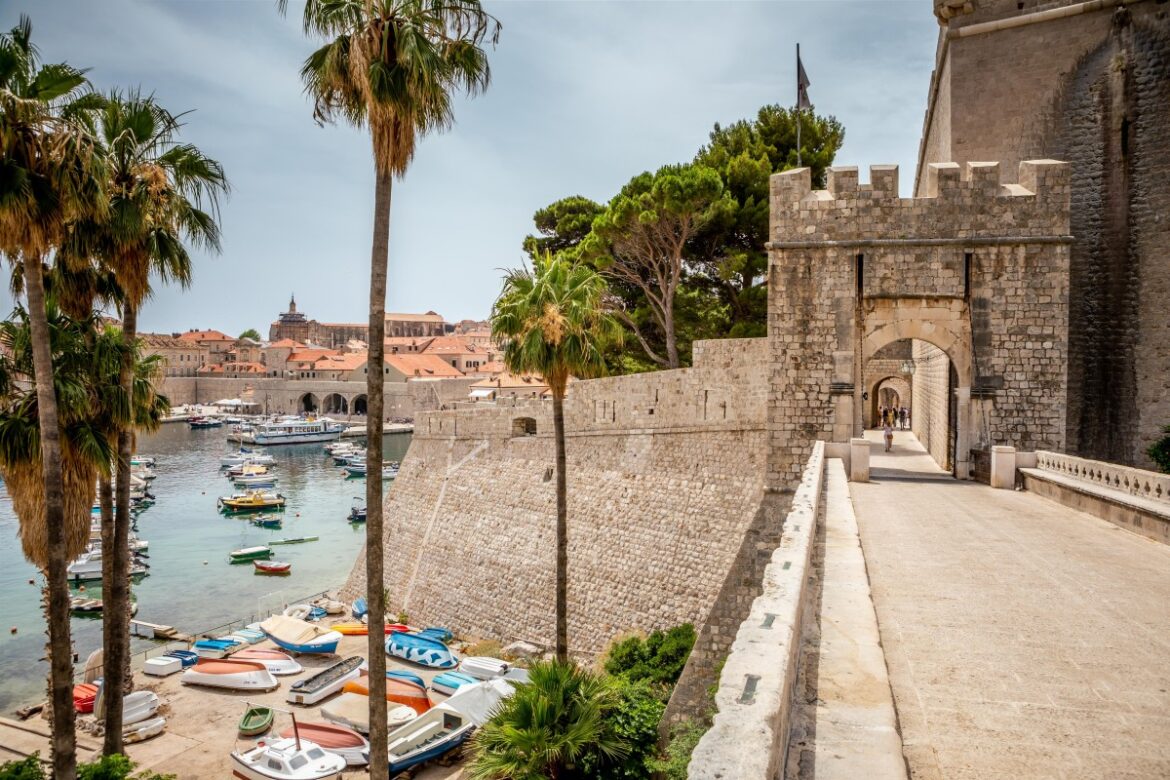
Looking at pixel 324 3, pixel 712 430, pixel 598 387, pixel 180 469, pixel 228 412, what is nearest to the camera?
pixel 324 3

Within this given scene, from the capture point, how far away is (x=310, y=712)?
679 inches

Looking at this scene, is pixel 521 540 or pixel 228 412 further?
pixel 228 412

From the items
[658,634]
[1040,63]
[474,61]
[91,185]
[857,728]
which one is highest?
[1040,63]

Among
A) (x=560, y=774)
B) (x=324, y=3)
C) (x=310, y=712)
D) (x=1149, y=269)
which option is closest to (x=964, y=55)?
(x=1149, y=269)

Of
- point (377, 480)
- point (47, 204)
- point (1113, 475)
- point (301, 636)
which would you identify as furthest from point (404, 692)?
point (1113, 475)

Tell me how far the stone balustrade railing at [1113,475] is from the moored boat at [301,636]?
18.5 m

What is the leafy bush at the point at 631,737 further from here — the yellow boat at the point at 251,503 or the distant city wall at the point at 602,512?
the yellow boat at the point at 251,503

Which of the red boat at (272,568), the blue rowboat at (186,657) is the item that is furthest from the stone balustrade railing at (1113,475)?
the red boat at (272,568)

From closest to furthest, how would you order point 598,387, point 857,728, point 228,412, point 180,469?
point 857,728 → point 598,387 → point 180,469 → point 228,412

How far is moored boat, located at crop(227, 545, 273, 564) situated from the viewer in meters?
34.9

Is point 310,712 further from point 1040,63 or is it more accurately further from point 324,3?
point 1040,63

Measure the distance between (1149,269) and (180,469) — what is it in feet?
215

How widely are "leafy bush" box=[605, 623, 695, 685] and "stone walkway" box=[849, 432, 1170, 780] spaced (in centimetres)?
662

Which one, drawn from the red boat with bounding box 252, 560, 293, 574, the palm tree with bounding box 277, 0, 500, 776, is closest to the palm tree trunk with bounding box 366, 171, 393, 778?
the palm tree with bounding box 277, 0, 500, 776
